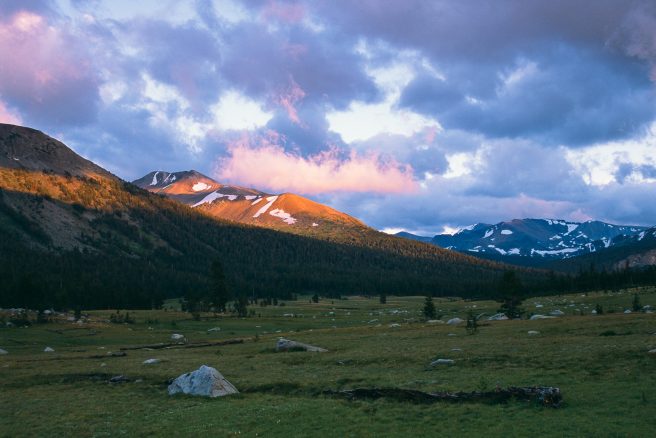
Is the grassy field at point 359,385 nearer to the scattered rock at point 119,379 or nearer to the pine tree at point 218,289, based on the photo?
the scattered rock at point 119,379

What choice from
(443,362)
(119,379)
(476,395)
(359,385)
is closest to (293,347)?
(119,379)

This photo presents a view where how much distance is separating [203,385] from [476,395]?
Answer: 18580 mm

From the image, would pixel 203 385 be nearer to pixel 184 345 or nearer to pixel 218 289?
pixel 184 345

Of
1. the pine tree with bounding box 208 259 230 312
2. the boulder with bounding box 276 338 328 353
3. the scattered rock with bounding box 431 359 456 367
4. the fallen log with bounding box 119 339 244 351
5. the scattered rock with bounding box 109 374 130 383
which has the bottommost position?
the fallen log with bounding box 119 339 244 351

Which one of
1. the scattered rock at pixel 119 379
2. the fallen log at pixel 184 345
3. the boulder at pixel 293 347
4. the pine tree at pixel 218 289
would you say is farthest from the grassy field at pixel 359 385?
the pine tree at pixel 218 289

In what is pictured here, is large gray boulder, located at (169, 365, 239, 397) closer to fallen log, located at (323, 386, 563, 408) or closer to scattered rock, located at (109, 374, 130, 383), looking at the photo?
scattered rock, located at (109, 374, 130, 383)

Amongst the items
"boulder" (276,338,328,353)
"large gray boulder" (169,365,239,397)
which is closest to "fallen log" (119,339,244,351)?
"boulder" (276,338,328,353)

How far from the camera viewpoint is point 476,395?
2636cm

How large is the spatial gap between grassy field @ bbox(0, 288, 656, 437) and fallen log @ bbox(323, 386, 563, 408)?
2.46ft

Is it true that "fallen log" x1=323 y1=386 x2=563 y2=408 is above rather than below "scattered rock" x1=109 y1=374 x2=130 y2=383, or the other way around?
above

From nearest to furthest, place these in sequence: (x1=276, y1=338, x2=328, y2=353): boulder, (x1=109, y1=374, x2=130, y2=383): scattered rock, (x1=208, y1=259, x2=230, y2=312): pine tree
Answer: (x1=109, y1=374, x2=130, y2=383): scattered rock < (x1=276, y1=338, x2=328, y2=353): boulder < (x1=208, y1=259, x2=230, y2=312): pine tree

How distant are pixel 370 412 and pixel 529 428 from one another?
8204mm

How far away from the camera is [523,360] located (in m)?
36.8

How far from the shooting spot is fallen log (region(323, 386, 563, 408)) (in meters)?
24.3
